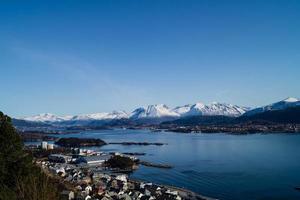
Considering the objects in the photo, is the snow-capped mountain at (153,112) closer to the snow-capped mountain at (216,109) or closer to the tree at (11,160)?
the snow-capped mountain at (216,109)

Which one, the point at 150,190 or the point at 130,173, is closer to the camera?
the point at 150,190

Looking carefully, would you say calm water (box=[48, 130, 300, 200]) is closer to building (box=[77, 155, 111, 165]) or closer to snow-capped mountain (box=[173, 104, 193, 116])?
→ building (box=[77, 155, 111, 165])

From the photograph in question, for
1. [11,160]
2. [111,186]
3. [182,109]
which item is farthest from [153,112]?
[11,160]

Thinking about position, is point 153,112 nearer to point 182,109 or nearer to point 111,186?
point 182,109

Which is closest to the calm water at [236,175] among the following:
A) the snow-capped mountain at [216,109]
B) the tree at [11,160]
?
the tree at [11,160]

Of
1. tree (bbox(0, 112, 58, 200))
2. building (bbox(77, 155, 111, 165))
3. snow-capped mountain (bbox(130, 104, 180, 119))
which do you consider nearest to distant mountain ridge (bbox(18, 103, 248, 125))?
snow-capped mountain (bbox(130, 104, 180, 119))

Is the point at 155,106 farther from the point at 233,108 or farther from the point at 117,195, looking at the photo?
the point at 117,195

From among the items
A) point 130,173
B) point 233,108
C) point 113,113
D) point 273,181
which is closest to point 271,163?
point 273,181

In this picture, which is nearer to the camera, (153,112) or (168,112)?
(153,112)

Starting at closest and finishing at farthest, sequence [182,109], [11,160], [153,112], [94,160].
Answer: [11,160] → [94,160] → [153,112] → [182,109]

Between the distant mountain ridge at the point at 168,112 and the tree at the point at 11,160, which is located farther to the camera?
the distant mountain ridge at the point at 168,112

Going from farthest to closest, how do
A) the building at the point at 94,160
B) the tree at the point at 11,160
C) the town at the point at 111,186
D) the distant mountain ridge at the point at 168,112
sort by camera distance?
the distant mountain ridge at the point at 168,112, the building at the point at 94,160, the town at the point at 111,186, the tree at the point at 11,160
